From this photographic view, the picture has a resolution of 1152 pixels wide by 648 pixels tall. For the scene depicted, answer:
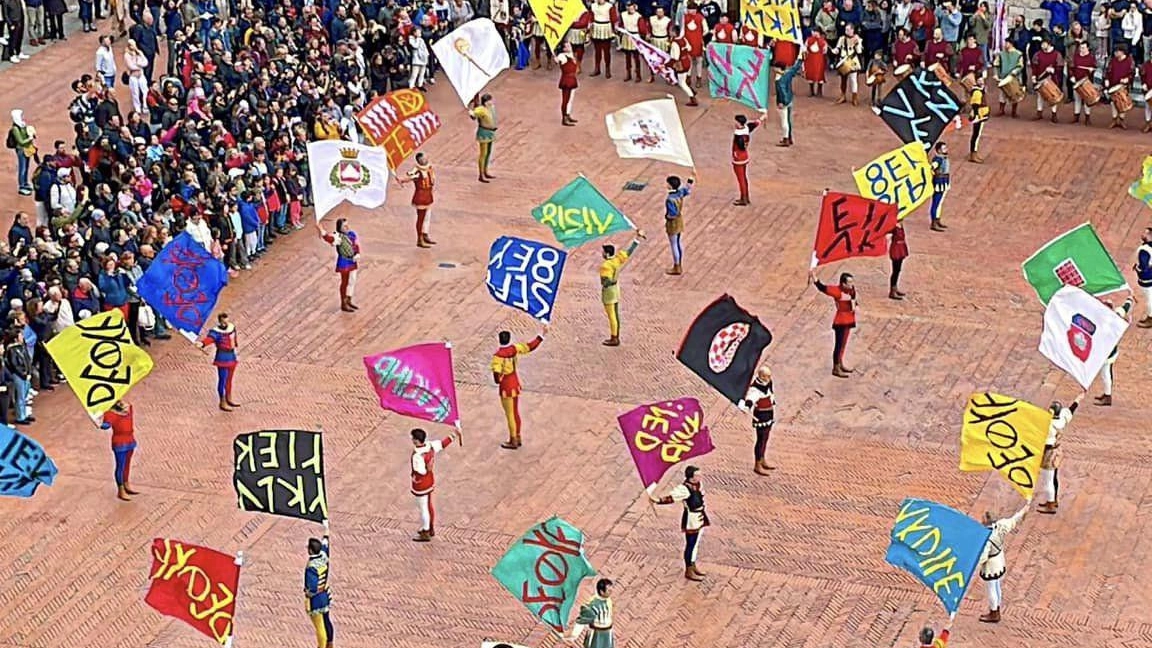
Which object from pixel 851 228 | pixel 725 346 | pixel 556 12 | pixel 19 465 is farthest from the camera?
pixel 556 12

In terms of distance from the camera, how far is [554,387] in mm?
33562

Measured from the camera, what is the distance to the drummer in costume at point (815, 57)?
45.4 meters

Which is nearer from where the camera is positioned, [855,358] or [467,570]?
[467,570]

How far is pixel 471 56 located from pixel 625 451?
1073cm

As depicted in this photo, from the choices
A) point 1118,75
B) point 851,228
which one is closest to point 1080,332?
point 851,228

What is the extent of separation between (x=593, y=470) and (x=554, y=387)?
2708 millimetres

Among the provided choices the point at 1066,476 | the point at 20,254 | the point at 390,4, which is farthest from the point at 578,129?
the point at 1066,476

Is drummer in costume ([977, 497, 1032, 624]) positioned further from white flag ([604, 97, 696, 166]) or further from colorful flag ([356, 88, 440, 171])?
colorful flag ([356, 88, 440, 171])

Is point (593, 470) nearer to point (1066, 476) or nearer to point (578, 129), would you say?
point (1066, 476)

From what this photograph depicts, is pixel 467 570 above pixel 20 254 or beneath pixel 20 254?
beneath

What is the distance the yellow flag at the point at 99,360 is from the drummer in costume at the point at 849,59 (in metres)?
20.3

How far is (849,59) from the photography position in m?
45.3

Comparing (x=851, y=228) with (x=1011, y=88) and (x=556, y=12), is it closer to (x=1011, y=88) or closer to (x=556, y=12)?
(x=556, y=12)

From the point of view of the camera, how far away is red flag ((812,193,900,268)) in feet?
108
